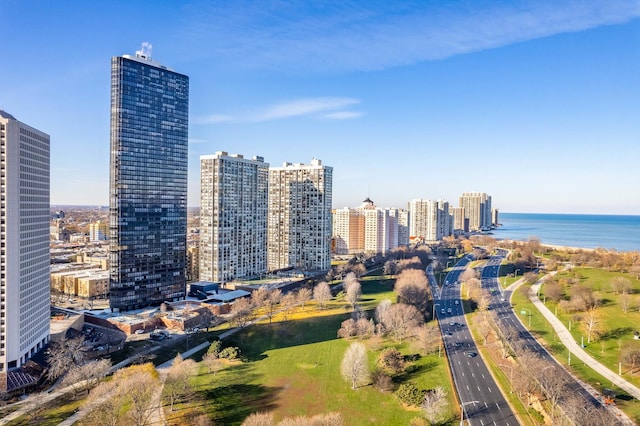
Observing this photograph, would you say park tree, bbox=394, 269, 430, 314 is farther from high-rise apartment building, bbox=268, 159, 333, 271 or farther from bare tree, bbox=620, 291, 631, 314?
high-rise apartment building, bbox=268, 159, 333, 271

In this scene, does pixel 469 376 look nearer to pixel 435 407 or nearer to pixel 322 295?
pixel 435 407

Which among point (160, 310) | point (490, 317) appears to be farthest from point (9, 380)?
point (490, 317)

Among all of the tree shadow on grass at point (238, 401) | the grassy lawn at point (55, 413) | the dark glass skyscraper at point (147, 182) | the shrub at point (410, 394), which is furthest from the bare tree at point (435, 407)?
the dark glass skyscraper at point (147, 182)

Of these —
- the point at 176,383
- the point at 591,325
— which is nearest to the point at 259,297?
the point at 176,383

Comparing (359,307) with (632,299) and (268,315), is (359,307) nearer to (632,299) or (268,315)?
(268,315)

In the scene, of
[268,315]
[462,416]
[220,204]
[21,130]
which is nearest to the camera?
[462,416]

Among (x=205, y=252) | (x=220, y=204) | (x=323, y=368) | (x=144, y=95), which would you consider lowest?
(x=323, y=368)

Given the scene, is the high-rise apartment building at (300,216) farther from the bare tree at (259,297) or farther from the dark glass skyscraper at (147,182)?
the dark glass skyscraper at (147,182)
